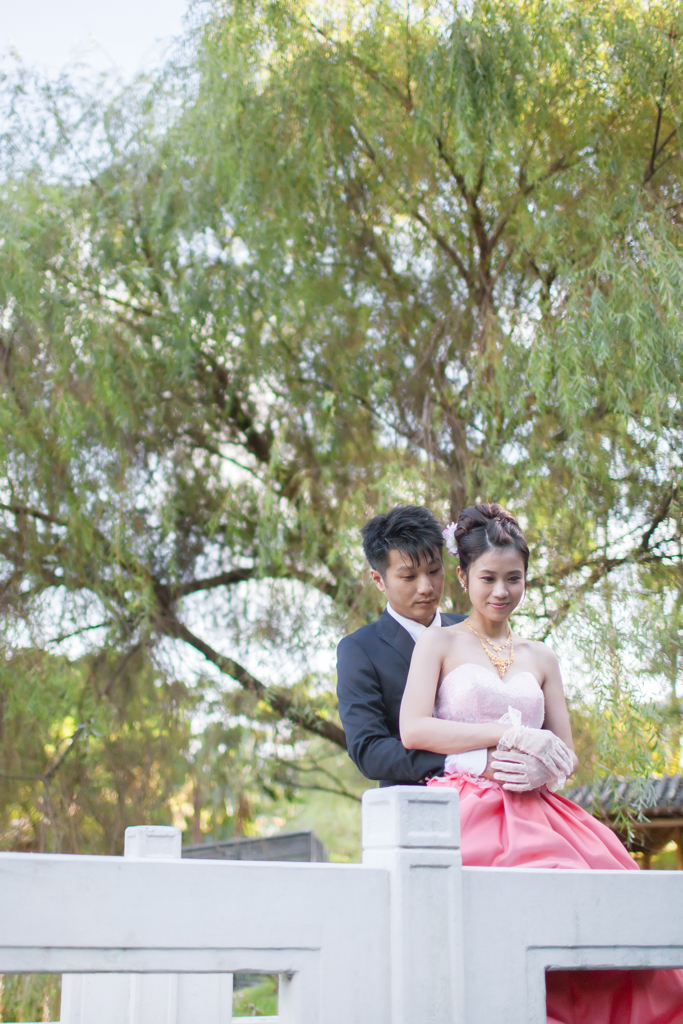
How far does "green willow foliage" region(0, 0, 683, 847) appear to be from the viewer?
3.83 meters

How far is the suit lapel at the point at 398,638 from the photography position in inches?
85.4

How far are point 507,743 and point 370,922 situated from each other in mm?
458

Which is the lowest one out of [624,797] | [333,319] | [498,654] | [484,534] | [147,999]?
[147,999]

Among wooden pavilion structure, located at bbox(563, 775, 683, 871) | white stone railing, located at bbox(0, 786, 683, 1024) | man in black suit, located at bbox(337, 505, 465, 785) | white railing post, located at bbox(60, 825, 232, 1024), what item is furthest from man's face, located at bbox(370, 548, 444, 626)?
wooden pavilion structure, located at bbox(563, 775, 683, 871)

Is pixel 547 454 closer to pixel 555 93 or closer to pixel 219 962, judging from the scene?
pixel 555 93

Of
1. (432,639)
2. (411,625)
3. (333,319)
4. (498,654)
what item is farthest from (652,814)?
(432,639)

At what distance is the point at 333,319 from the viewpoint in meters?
5.03

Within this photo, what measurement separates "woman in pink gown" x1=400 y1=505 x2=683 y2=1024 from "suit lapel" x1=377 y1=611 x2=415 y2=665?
194 millimetres

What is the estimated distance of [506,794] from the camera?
1.76 metres

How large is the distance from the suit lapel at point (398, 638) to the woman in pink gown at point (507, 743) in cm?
19

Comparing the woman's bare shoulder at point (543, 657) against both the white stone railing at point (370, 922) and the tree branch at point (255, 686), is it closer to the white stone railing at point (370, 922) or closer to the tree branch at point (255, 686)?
the white stone railing at point (370, 922)

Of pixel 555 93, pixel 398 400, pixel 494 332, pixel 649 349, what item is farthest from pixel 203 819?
pixel 555 93

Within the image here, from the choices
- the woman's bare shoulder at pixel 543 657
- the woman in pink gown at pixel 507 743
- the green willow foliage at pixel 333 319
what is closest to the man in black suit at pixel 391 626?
the woman in pink gown at pixel 507 743

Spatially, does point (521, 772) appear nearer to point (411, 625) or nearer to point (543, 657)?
point (543, 657)
